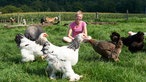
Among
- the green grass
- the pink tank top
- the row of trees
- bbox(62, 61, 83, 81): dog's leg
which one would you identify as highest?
the pink tank top

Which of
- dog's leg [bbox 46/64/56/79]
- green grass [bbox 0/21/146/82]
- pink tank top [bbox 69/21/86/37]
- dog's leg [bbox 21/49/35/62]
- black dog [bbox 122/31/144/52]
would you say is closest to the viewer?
green grass [bbox 0/21/146/82]

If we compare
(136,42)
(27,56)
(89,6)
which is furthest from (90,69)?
(89,6)

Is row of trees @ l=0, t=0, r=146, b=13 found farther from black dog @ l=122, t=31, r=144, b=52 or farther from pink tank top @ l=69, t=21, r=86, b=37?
pink tank top @ l=69, t=21, r=86, b=37

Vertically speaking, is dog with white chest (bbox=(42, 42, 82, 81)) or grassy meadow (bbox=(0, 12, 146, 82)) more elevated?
dog with white chest (bbox=(42, 42, 82, 81))

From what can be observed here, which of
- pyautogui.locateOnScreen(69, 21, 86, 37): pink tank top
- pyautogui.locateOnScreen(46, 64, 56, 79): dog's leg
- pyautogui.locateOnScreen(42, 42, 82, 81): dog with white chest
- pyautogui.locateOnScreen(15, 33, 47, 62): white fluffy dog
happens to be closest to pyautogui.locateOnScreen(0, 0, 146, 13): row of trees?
pyautogui.locateOnScreen(69, 21, 86, 37): pink tank top

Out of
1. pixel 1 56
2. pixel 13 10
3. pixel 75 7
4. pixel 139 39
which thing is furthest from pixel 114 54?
pixel 75 7

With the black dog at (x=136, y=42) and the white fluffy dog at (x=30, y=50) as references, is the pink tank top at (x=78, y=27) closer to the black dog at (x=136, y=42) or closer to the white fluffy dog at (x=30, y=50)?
the white fluffy dog at (x=30, y=50)

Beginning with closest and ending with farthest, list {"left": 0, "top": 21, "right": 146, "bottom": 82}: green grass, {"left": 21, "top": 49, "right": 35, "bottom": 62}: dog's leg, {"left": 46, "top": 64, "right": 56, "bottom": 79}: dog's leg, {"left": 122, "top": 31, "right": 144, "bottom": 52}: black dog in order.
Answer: {"left": 0, "top": 21, "right": 146, "bottom": 82}: green grass < {"left": 46, "top": 64, "right": 56, "bottom": 79}: dog's leg < {"left": 21, "top": 49, "right": 35, "bottom": 62}: dog's leg < {"left": 122, "top": 31, "right": 144, "bottom": 52}: black dog

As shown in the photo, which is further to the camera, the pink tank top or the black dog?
the black dog

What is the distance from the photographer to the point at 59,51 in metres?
7.05

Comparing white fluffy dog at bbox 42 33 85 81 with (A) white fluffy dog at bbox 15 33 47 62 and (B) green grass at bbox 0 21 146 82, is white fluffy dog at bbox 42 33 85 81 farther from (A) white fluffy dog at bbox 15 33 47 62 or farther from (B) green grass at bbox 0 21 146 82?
(A) white fluffy dog at bbox 15 33 47 62

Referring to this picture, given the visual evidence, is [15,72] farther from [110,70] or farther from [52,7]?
[52,7]

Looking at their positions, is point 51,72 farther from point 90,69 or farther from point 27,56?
point 27,56

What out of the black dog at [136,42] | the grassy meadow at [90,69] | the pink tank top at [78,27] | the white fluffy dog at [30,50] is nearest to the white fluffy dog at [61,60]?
the grassy meadow at [90,69]
